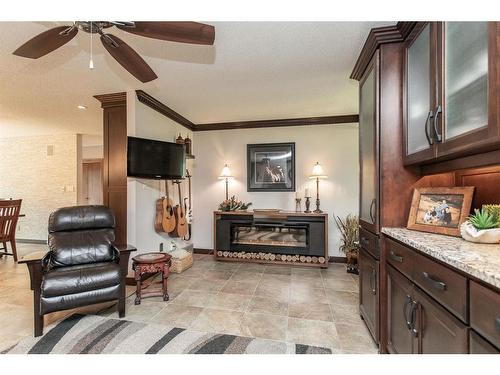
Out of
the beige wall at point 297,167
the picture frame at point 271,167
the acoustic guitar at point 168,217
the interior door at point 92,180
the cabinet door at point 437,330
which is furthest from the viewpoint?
the interior door at point 92,180

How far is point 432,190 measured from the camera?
1541 millimetres

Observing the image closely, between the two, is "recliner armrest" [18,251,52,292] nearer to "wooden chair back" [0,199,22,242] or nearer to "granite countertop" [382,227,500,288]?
"granite countertop" [382,227,500,288]

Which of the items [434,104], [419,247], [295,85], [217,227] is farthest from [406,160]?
[217,227]

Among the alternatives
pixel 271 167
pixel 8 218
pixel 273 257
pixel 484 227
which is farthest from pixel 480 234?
pixel 8 218

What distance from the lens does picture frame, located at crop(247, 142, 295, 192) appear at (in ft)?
13.5

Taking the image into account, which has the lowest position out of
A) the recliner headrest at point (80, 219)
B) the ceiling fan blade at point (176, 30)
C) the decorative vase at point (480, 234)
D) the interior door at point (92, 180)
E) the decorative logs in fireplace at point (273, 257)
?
the decorative logs in fireplace at point (273, 257)

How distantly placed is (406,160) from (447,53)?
2.16ft

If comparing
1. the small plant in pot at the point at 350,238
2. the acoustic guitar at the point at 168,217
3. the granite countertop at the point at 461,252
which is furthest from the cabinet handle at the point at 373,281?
the acoustic guitar at the point at 168,217

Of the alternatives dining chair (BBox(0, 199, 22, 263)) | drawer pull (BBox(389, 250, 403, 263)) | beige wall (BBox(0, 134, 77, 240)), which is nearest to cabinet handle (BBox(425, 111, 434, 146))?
drawer pull (BBox(389, 250, 403, 263))

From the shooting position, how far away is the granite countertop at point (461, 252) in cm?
81

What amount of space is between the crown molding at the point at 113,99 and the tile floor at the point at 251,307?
2.37m

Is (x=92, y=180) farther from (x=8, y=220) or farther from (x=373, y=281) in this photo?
(x=373, y=281)

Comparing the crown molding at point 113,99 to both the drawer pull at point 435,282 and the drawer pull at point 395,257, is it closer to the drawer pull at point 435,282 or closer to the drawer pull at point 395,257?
the drawer pull at point 395,257

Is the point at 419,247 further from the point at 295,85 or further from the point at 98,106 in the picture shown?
the point at 98,106
